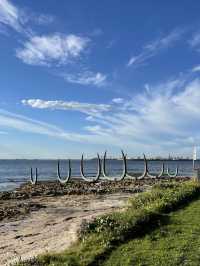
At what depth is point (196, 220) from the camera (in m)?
14.0

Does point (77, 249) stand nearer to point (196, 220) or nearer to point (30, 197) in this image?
point (196, 220)

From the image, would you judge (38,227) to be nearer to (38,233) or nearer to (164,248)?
(38,233)

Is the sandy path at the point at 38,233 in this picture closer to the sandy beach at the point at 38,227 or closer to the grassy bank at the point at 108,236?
the sandy beach at the point at 38,227

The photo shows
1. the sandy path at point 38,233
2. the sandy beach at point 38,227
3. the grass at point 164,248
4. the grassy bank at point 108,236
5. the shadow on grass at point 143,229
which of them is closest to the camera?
the grass at point 164,248

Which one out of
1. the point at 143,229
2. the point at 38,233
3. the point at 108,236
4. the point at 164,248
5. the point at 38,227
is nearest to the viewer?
the point at 164,248

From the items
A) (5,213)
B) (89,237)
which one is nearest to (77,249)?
(89,237)

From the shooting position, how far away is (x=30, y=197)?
31.1 m

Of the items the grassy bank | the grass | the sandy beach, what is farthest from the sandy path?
the grass

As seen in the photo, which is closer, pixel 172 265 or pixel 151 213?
pixel 172 265

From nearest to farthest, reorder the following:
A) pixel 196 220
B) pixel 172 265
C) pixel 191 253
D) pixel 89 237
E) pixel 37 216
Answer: pixel 172 265 → pixel 191 253 → pixel 89 237 → pixel 196 220 → pixel 37 216

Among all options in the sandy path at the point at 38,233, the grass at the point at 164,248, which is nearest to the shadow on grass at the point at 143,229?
the grass at the point at 164,248

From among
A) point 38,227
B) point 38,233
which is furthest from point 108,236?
point 38,227

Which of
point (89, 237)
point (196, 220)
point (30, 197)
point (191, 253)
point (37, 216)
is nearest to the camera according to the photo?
point (191, 253)

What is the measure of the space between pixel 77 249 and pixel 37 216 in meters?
10.0
